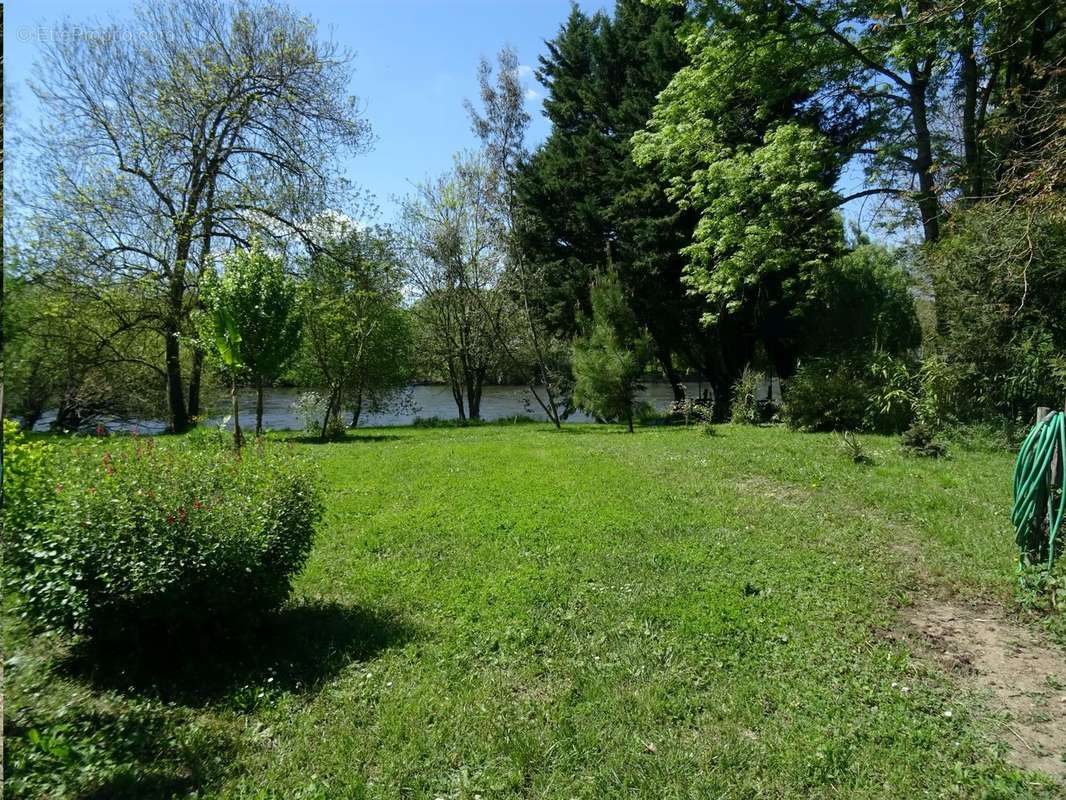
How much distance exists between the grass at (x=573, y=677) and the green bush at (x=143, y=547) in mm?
385

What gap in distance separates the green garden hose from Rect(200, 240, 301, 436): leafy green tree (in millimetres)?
14536

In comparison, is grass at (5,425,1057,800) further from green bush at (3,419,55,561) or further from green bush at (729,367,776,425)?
green bush at (729,367,776,425)

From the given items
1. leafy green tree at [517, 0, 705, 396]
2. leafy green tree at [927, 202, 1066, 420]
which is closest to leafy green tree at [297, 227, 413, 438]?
leafy green tree at [517, 0, 705, 396]

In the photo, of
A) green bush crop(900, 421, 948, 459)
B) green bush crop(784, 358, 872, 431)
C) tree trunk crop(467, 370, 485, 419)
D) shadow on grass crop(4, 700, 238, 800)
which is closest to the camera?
shadow on grass crop(4, 700, 238, 800)

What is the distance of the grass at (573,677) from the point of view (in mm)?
3131

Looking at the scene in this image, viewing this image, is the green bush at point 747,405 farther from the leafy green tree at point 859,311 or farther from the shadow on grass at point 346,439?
the shadow on grass at point 346,439

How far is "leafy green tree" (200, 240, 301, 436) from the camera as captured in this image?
1489 cm

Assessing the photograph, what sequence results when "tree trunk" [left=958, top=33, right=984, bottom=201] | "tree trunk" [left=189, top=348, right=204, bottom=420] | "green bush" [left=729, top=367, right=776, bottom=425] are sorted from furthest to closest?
"tree trunk" [left=189, top=348, right=204, bottom=420] → "green bush" [left=729, top=367, right=776, bottom=425] → "tree trunk" [left=958, top=33, right=984, bottom=201]

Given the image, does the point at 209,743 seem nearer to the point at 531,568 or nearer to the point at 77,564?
the point at 77,564

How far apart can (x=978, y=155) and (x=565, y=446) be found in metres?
11.8

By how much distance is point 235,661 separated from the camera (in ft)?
→ 14.5

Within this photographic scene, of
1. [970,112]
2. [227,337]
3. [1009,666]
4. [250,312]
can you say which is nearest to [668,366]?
[970,112]

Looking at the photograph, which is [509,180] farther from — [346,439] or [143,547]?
[143,547]

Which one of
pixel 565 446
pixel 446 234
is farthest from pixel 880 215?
pixel 446 234
